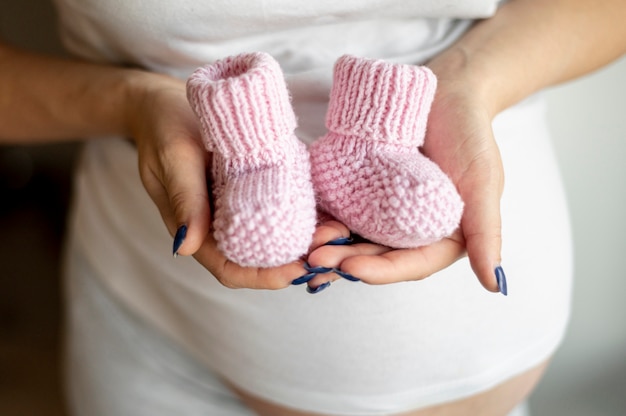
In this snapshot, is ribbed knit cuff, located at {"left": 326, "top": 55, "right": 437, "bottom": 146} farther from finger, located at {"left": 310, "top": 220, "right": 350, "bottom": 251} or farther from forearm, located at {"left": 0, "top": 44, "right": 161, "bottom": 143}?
forearm, located at {"left": 0, "top": 44, "right": 161, "bottom": 143}

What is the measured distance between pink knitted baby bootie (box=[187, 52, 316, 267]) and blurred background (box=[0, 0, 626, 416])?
0.60 metres

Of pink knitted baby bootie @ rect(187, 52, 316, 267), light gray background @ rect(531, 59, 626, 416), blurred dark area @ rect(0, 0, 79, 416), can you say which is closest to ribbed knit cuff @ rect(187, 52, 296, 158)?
pink knitted baby bootie @ rect(187, 52, 316, 267)

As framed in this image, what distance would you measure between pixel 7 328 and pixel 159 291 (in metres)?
0.91

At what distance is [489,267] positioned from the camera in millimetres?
517

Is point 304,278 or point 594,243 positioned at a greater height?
point 304,278

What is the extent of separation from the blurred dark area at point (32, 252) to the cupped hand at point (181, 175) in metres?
0.84

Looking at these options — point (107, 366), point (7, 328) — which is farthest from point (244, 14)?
point (7, 328)

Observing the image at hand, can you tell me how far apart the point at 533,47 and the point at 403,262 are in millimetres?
330

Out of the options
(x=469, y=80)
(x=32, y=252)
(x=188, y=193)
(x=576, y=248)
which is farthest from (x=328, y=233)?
(x=32, y=252)

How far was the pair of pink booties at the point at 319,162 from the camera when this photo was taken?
502 mm

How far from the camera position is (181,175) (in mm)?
544

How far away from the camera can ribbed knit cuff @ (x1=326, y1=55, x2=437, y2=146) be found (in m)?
0.56

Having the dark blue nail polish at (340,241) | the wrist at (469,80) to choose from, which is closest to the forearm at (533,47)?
the wrist at (469,80)

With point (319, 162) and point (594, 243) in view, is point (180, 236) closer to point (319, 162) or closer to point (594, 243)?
point (319, 162)
